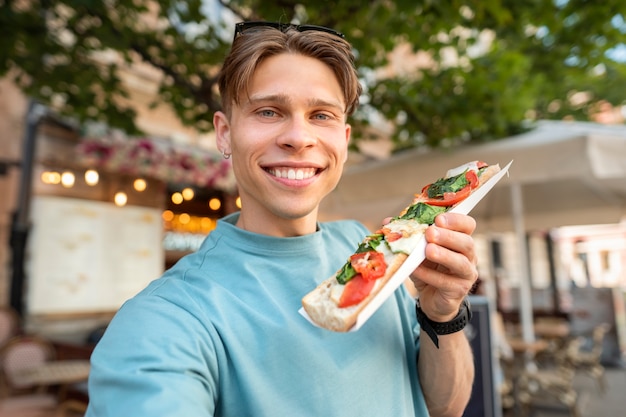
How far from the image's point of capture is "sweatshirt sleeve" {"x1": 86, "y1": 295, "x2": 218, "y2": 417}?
77 cm

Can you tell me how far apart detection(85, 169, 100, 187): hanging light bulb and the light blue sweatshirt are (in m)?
5.87

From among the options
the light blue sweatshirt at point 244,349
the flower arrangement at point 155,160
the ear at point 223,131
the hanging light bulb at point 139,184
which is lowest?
the light blue sweatshirt at point 244,349

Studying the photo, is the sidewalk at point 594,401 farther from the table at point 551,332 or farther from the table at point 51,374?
the table at point 51,374

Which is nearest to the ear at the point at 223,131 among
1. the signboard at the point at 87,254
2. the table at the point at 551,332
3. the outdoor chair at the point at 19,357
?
the outdoor chair at the point at 19,357

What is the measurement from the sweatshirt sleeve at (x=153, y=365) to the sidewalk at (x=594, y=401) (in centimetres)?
536

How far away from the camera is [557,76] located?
18.2ft

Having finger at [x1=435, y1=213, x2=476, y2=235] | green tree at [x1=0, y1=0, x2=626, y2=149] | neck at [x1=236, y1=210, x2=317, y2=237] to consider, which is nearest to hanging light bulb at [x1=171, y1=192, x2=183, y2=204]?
green tree at [x1=0, y1=0, x2=626, y2=149]

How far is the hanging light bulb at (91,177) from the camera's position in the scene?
6.28 meters

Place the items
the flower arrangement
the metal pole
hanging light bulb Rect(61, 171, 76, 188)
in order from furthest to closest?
1. hanging light bulb Rect(61, 171, 76, 188)
2. the flower arrangement
3. the metal pole

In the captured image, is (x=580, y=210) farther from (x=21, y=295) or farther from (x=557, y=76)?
(x=21, y=295)

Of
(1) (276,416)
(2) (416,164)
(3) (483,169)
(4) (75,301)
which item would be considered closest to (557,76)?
(2) (416,164)

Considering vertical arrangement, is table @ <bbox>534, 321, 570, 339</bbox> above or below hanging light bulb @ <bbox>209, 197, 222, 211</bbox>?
below

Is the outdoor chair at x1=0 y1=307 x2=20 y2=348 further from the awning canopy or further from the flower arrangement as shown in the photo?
the awning canopy

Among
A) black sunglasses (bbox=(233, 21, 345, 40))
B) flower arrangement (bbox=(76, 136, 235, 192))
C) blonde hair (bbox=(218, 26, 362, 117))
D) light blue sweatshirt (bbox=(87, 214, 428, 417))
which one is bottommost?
light blue sweatshirt (bbox=(87, 214, 428, 417))
